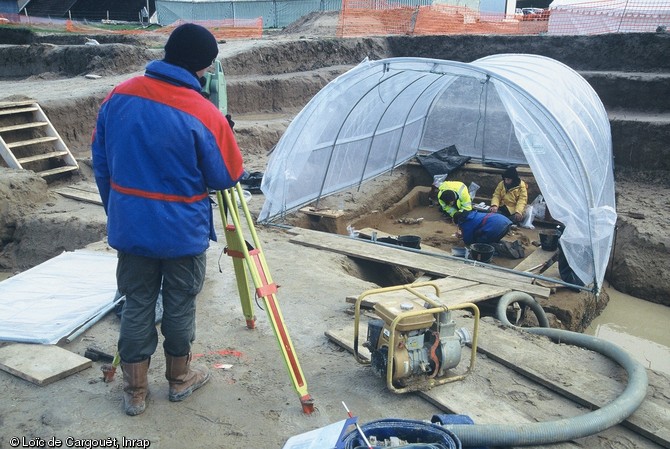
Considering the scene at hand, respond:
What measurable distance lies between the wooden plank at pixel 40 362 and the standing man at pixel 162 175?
840 mm

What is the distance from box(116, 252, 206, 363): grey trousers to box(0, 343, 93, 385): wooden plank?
866 mm

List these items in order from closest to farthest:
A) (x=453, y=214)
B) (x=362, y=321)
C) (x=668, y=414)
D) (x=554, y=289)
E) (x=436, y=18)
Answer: (x=668, y=414) < (x=362, y=321) < (x=554, y=289) < (x=453, y=214) < (x=436, y=18)

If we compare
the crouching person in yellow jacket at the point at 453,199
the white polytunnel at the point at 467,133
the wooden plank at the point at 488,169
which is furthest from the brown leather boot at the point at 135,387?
the wooden plank at the point at 488,169

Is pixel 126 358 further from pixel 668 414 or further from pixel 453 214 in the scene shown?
pixel 453 214

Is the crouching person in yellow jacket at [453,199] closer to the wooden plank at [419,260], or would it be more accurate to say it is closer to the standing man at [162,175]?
the wooden plank at [419,260]

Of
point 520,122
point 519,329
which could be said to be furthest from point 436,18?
point 519,329

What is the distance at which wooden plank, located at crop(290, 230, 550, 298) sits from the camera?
22.1 feet

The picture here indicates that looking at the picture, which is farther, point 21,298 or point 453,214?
point 453,214

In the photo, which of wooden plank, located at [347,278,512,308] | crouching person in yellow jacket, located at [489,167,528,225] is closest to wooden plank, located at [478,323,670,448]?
wooden plank, located at [347,278,512,308]

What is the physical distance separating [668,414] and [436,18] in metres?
19.1

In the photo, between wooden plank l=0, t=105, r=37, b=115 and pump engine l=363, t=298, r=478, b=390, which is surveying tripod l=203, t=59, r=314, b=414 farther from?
wooden plank l=0, t=105, r=37, b=115

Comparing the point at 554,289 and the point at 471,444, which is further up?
the point at 471,444

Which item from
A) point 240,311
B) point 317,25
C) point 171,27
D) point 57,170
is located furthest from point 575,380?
point 171,27

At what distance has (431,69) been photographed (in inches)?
317
